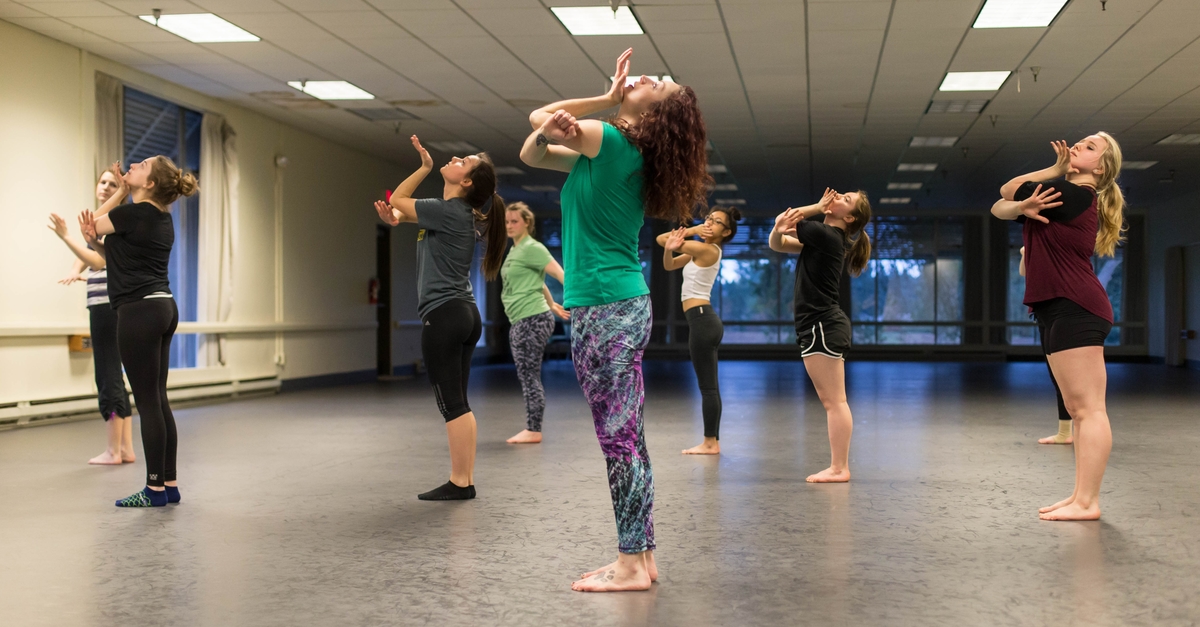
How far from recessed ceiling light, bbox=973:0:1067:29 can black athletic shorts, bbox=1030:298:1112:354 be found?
4.03 metres

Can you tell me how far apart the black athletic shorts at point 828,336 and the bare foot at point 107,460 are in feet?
12.1

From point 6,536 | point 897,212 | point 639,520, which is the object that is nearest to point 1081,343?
point 639,520

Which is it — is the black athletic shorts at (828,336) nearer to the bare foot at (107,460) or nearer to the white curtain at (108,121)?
the bare foot at (107,460)

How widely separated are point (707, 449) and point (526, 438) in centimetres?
125

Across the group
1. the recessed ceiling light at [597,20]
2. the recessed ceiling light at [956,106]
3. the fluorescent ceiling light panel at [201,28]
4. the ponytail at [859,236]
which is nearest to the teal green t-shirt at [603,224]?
the ponytail at [859,236]

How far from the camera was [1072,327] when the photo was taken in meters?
3.72

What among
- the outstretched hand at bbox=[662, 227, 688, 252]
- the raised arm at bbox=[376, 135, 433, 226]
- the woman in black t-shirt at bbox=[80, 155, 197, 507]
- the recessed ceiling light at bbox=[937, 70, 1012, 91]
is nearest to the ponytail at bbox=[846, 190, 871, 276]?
the outstretched hand at bbox=[662, 227, 688, 252]

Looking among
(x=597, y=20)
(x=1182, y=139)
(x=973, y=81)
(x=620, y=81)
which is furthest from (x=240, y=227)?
(x=1182, y=139)

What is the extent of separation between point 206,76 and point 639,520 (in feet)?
26.9

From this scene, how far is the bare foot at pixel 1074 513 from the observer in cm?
376

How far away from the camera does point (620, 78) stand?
2629 millimetres

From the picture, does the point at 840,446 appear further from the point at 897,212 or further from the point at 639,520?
the point at 897,212

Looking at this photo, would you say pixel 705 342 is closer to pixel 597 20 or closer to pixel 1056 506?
pixel 1056 506

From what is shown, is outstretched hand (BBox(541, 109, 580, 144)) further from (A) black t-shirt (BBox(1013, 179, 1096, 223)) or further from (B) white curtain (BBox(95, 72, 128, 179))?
(B) white curtain (BBox(95, 72, 128, 179))
